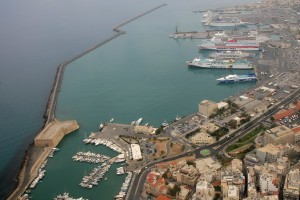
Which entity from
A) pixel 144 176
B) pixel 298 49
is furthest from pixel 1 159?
pixel 298 49

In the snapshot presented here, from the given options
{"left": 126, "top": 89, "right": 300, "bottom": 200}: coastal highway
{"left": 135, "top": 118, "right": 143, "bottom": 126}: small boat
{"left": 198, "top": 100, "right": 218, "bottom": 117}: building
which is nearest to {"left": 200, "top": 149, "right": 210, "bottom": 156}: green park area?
{"left": 126, "top": 89, "right": 300, "bottom": 200}: coastal highway

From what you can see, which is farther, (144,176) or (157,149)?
(157,149)

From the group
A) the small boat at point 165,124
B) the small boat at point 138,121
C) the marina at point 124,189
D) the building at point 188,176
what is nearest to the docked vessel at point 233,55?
the small boat at point 165,124

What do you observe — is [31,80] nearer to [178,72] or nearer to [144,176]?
[178,72]

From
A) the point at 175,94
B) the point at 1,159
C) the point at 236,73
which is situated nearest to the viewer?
the point at 1,159

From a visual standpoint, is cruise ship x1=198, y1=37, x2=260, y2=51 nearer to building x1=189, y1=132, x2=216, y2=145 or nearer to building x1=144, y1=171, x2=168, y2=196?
building x1=189, y1=132, x2=216, y2=145

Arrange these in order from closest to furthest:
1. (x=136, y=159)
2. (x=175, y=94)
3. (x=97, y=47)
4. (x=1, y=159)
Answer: (x=136, y=159)
(x=1, y=159)
(x=175, y=94)
(x=97, y=47)
